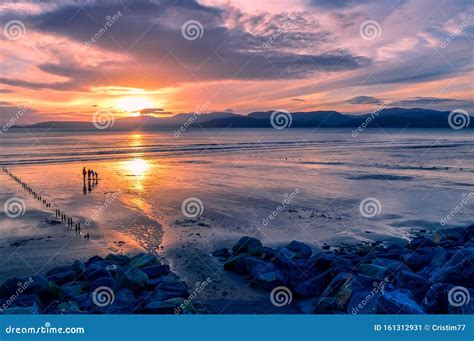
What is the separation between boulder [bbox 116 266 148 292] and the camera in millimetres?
12328

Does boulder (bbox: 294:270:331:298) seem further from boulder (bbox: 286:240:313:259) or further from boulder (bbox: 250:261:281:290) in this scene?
boulder (bbox: 286:240:313:259)

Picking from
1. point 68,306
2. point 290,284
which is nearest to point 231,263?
point 290,284

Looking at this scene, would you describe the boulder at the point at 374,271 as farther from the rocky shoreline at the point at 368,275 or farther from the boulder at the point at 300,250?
the boulder at the point at 300,250

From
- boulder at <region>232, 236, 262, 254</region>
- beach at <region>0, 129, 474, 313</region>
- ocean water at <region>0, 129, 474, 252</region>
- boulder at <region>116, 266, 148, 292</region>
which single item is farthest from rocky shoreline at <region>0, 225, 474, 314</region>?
ocean water at <region>0, 129, 474, 252</region>

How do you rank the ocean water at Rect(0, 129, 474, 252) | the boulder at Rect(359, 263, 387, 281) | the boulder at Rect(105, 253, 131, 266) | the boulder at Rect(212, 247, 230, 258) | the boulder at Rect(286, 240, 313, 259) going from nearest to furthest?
1. the boulder at Rect(359, 263, 387, 281)
2. the boulder at Rect(105, 253, 131, 266)
3. the boulder at Rect(286, 240, 313, 259)
4. the boulder at Rect(212, 247, 230, 258)
5. the ocean water at Rect(0, 129, 474, 252)

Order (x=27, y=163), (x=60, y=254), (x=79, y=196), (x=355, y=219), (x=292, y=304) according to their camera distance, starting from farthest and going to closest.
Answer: (x=27, y=163)
(x=79, y=196)
(x=355, y=219)
(x=60, y=254)
(x=292, y=304)

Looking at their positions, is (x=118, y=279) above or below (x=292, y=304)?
above

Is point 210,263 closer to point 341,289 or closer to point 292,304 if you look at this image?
point 292,304

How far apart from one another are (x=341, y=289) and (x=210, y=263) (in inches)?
244

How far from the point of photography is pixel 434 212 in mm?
24125

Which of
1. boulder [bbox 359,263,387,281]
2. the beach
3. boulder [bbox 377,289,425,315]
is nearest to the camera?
boulder [bbox 377,289,425,315]

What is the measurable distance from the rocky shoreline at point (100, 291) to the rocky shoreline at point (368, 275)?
3051 mm

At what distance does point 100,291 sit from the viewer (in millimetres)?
12023

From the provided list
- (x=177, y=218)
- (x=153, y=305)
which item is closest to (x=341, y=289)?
(x=153, y=305)
